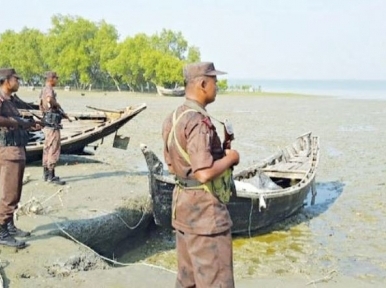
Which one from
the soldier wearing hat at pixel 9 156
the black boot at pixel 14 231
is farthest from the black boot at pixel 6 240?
the black boot at pixel 14 231

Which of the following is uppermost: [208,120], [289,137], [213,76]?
[213,76]

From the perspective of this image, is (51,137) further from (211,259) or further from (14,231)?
(211,259)

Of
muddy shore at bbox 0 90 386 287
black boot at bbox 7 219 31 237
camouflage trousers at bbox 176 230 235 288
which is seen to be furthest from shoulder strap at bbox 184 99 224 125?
black boot at bbox 7 219 31 237

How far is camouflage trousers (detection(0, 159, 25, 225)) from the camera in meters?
6.05

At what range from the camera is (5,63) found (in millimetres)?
72312

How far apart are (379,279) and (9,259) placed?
4586 millimetres

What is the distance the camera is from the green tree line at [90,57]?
203ft

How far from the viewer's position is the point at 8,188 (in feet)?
19.8

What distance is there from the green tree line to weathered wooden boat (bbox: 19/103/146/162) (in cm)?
4724

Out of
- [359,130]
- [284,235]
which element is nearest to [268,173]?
[284,235]

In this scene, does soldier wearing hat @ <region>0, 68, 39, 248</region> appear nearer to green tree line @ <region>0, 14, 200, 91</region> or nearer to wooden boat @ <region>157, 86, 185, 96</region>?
wooden boat @ <region>157, 86, 185, 96</region>

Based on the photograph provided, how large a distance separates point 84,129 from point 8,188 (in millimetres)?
6410

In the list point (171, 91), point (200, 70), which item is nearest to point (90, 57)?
point (171, 91)

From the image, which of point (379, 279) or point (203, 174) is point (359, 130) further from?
point (203, 174)
